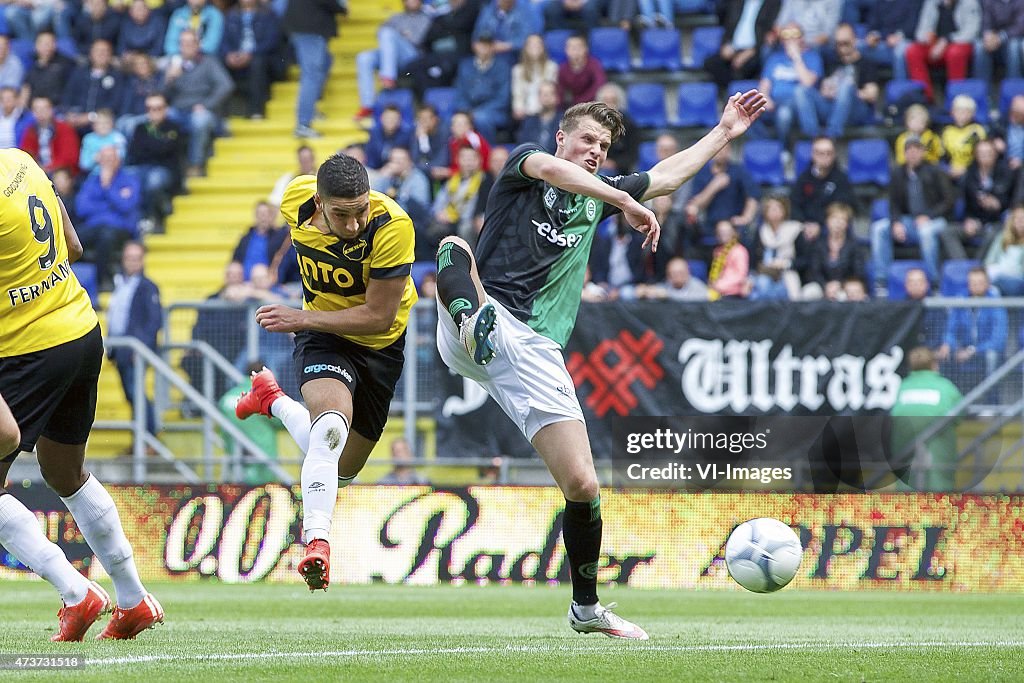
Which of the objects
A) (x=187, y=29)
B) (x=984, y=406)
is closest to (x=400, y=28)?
(x=187, y=29)

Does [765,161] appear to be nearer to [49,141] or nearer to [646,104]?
[646,104]

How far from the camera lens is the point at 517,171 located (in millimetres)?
7555

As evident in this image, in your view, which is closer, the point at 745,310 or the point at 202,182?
the point at 745,310

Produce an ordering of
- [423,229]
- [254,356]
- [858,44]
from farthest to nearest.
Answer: [858,44] < [423,229] < [254,356]

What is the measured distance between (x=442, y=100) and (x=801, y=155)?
4.25 meters

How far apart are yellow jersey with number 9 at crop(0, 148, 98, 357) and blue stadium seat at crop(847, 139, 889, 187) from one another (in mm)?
11232

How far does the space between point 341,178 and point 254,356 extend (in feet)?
23.9

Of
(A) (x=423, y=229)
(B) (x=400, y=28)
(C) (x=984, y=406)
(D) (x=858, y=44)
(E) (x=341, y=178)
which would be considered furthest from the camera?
(B) (x=400, y=28)

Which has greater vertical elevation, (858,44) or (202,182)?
(858,44)

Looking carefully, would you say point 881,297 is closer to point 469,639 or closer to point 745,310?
point 745,310

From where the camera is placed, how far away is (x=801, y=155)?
16.7 m

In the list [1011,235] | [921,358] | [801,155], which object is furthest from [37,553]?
[801,155]

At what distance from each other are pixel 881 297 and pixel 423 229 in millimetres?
4574

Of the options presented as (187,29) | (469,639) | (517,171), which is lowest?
(469,639)
